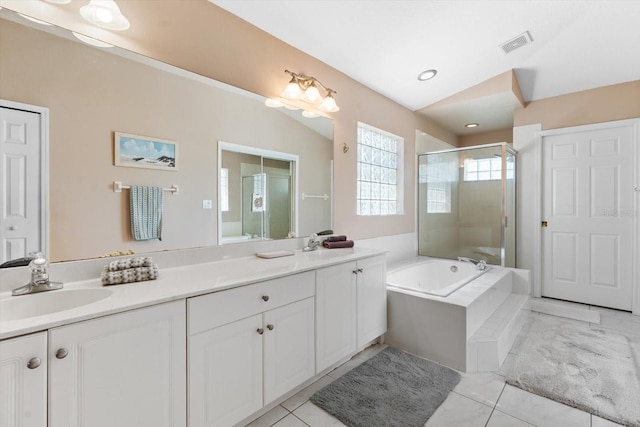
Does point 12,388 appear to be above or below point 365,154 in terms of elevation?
below

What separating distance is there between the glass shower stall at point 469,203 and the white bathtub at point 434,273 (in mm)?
321

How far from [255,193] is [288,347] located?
102 cm

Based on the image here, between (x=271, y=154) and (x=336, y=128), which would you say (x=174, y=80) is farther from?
(x=336, y=128)

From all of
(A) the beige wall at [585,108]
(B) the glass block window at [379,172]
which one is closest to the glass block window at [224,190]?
(B) the glass block window at [379,172]

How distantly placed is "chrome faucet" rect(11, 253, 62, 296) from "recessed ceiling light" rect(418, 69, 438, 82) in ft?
10.4

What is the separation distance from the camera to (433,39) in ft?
7.70

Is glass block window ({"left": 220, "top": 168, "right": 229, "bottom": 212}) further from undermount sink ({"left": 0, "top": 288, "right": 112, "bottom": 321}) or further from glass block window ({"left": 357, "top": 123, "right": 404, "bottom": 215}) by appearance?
glass block window ({"left": 357, "top": 123, "right": 404, "bottom": 215})

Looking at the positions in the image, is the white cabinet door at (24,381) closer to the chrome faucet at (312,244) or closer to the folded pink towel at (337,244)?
the chrome faucet at (312,244)

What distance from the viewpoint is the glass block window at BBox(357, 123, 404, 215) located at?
3008mm

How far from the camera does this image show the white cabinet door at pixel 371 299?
2104 mm

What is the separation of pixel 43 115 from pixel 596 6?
3.65 m

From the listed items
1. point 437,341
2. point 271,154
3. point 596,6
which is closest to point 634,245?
point 596,6

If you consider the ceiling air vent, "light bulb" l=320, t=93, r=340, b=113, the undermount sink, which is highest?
the ceiling air vent

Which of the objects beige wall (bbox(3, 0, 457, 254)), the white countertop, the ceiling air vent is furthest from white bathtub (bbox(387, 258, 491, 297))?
the ceiling air vent
